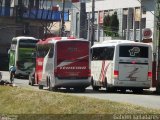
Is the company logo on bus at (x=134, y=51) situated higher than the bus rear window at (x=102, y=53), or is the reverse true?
the company logo on bus at (x=134, y=51)

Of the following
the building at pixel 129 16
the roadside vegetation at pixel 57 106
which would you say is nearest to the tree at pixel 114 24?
the building at pixel 129 16

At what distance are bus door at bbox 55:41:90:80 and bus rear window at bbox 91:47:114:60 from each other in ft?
5.22

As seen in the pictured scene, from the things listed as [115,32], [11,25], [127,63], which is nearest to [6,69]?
[11,25]

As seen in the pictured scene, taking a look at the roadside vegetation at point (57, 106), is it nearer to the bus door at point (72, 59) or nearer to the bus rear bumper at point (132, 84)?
the bus door at point (72, 59)

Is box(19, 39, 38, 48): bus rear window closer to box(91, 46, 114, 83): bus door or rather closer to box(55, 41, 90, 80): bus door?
box(91, 46, 114, 83): bus door

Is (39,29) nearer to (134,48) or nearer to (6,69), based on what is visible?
(6,69)

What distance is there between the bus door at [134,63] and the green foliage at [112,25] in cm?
3535

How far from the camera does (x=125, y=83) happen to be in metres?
32.2

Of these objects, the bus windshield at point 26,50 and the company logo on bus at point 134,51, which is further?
the bus windshield at point 26,50

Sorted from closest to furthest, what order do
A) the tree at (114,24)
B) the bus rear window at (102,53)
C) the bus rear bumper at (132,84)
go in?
the bus rear bumper at (132,84) → the bus rear window at (102,53) → the tree at (114,24)

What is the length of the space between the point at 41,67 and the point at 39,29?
6060 centimetres

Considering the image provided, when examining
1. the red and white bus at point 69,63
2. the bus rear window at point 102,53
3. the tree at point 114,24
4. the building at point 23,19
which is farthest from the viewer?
the building at point 23,19

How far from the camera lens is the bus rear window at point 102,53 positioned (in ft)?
108

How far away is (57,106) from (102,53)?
57.4ft
